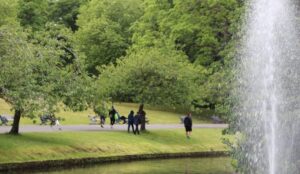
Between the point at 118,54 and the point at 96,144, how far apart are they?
141 feet

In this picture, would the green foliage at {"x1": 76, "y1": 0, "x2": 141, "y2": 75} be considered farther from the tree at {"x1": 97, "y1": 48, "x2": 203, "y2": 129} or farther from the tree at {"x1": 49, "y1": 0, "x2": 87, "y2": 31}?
the tree at {"x1": 97, "y1": 48, "x2": 203, "y2": 129}

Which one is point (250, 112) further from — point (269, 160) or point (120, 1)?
point (120, 1)

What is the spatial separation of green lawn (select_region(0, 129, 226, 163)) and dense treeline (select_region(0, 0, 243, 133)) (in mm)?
2019

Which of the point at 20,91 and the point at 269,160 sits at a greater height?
the point at 20,91

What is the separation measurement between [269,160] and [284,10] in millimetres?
5092

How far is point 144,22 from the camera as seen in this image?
73750 millimetres

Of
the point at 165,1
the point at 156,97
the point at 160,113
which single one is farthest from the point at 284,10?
the point at 165,1

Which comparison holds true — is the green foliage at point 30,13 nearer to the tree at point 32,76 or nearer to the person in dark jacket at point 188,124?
the person in dark jacket at point 188,124

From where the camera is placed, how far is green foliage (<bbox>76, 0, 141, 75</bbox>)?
79.4m

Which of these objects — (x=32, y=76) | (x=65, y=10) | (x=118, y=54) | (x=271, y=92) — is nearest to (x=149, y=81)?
(x=32, y=76)

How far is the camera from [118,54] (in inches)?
3150

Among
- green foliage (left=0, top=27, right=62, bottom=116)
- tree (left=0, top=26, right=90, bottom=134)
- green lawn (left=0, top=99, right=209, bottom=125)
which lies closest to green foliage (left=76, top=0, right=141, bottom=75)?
green lawn (left=0, top=99, right=209, bottom=125)

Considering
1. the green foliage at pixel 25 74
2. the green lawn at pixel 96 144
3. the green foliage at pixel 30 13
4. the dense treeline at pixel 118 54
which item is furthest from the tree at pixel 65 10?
the green foliage at pixel 25 74

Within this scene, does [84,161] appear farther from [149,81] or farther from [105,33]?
[105,33]
